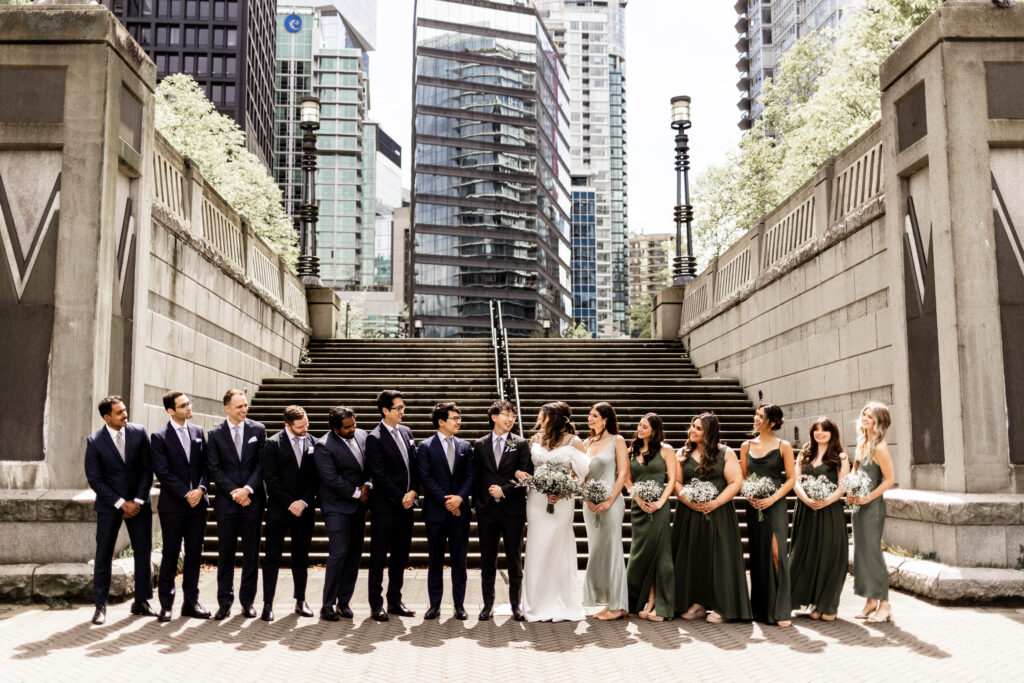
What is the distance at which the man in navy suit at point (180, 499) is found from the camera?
8078 millimetres

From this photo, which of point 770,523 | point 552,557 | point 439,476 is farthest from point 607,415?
point 770,523

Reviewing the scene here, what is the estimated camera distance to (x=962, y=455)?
356 inches

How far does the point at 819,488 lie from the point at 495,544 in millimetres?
3016

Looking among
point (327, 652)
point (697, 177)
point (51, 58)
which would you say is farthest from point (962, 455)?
point (697, 177)

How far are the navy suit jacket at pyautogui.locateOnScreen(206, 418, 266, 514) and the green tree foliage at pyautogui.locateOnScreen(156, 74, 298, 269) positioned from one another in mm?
24868

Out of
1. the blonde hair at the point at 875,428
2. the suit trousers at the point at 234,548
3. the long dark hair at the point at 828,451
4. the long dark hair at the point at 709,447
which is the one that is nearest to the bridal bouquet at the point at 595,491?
the long dark hair at the point at 709,447

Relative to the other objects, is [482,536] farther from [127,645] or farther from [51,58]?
[51,58]

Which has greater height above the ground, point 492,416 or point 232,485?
point 492,416

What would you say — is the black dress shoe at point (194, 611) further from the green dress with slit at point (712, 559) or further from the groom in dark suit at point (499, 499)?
the green dress with slit at point (712, 559)

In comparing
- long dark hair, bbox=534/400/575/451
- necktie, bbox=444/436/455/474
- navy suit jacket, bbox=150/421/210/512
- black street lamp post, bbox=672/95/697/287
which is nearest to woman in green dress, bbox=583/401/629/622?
long dark hair, bbox=534/400/575/451

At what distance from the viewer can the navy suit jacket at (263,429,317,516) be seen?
8234 millimetres

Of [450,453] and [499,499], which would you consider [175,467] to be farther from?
[499,499]

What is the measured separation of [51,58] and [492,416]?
253 inches

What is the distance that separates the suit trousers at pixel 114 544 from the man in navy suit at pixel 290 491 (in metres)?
1.08
